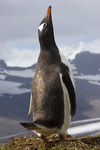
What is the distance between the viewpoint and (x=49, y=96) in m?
6.95

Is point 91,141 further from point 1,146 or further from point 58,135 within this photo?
point 1,146

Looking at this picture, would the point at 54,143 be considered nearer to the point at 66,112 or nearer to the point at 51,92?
the point at 66,112

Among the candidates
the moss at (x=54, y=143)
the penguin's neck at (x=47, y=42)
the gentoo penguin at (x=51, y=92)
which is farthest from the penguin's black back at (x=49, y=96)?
the moss at (x=54, y=143)

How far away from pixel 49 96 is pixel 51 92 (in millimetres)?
71

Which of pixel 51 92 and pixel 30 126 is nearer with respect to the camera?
pixel 30 126

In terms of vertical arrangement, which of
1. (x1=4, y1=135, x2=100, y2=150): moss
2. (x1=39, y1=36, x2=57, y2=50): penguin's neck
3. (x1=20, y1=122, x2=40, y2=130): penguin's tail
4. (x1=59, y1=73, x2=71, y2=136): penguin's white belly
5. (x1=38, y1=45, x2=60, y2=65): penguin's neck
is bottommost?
(x1=4, y1=135, x2=100, y2=150): moss

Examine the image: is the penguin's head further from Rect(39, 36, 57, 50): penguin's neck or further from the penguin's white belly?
the penguin's white belly

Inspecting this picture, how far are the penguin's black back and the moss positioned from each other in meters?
0.32

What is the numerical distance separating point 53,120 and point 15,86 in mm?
76667

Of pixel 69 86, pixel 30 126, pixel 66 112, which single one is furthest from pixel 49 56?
pixel 30 126

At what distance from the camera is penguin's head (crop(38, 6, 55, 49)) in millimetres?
7246

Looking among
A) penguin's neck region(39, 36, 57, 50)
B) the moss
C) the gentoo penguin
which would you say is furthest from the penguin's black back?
the moss

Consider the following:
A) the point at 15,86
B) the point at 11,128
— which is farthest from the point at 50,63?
the point at 15,86

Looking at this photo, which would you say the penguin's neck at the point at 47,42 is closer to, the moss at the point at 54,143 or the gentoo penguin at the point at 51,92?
the gentoo penguin at the point at 51,92
